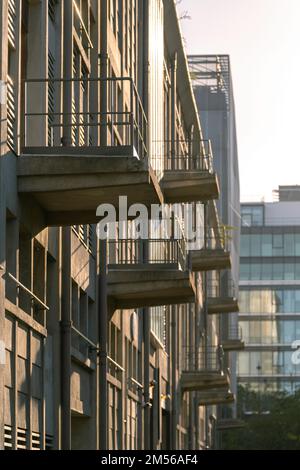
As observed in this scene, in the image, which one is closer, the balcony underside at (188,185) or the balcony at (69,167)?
the balcony at (69,167)

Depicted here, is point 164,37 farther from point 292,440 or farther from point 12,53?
point 292,440

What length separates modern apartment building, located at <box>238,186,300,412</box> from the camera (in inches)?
6181

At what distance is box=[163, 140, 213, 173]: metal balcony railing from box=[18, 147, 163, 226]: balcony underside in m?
15.7

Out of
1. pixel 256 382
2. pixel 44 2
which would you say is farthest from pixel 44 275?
pixel 256 382

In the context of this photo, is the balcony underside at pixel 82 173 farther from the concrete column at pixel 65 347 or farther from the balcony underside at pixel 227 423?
the balcony underside at pixel 227 423

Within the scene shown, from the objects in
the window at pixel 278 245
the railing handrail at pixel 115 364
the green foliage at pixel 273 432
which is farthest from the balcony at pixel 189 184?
the window at pixel 278 245

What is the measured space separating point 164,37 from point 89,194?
2549cm

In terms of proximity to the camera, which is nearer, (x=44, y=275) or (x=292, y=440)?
(x=44, y=275)

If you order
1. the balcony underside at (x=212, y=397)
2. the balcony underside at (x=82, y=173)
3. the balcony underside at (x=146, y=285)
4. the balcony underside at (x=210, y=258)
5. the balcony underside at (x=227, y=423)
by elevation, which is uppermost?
the balcony underside at (x=210, y=258)

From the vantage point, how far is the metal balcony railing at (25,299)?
67.7 ft

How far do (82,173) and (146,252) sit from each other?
17.0m

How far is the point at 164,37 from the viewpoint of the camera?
46.7m

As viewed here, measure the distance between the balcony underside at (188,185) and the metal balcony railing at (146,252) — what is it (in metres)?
1.24

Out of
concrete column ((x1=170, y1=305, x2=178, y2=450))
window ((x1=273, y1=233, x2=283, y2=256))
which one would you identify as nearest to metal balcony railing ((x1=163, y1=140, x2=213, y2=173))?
concrete column ((x1=170, y1=305, x2=178, y2=450))
